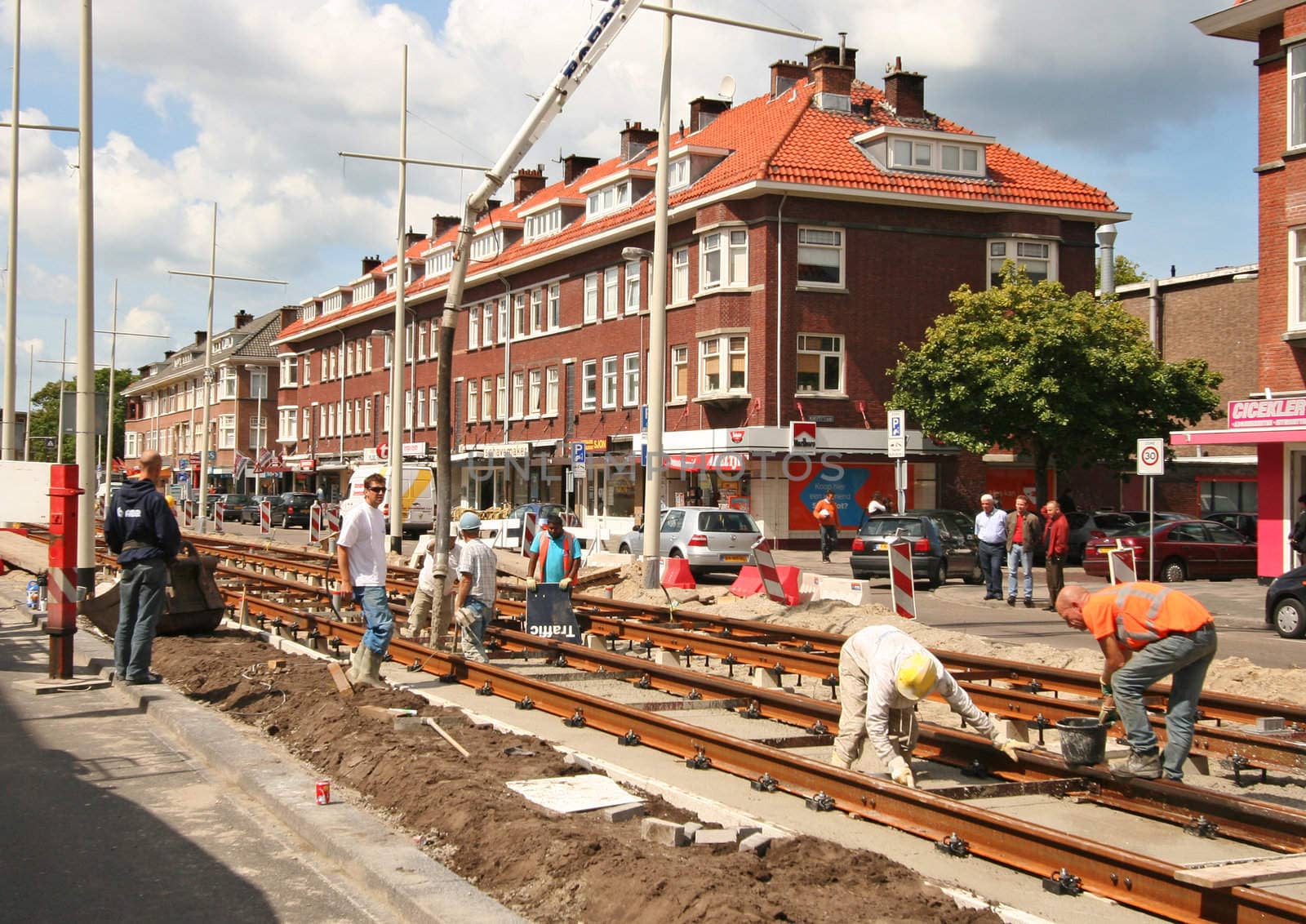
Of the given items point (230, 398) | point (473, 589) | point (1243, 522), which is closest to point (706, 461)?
point (1243, 522)

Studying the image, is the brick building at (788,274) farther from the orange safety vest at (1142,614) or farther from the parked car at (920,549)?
the orange safety vest at (1142,614)

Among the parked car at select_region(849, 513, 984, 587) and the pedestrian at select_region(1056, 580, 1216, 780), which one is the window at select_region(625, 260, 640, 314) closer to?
the parked car at select_region(849, 513, 984, 587)

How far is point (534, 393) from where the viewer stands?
52438 mm

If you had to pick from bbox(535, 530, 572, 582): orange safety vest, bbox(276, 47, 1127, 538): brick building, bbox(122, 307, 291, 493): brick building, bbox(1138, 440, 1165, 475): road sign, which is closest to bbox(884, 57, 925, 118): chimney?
bbox(276, 47, 1127, 538): brick building

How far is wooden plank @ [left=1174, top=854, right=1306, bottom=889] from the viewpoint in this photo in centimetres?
537

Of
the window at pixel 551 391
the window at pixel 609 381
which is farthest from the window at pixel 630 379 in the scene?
the window at pixel 551 391

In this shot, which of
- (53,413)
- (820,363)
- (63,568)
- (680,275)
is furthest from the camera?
(53,413)

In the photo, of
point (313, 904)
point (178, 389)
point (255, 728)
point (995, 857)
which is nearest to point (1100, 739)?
point (995, 857)

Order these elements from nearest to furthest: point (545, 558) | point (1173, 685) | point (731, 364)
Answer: point (1173, 685), point (545, 558), point (731, 364)

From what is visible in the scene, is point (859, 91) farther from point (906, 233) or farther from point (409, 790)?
point (409, 790)

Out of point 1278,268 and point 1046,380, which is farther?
point 1046,380

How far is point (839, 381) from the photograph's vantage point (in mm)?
40312

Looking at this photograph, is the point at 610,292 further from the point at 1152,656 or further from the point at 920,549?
the point at 1152,656

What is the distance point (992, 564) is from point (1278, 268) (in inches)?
356
